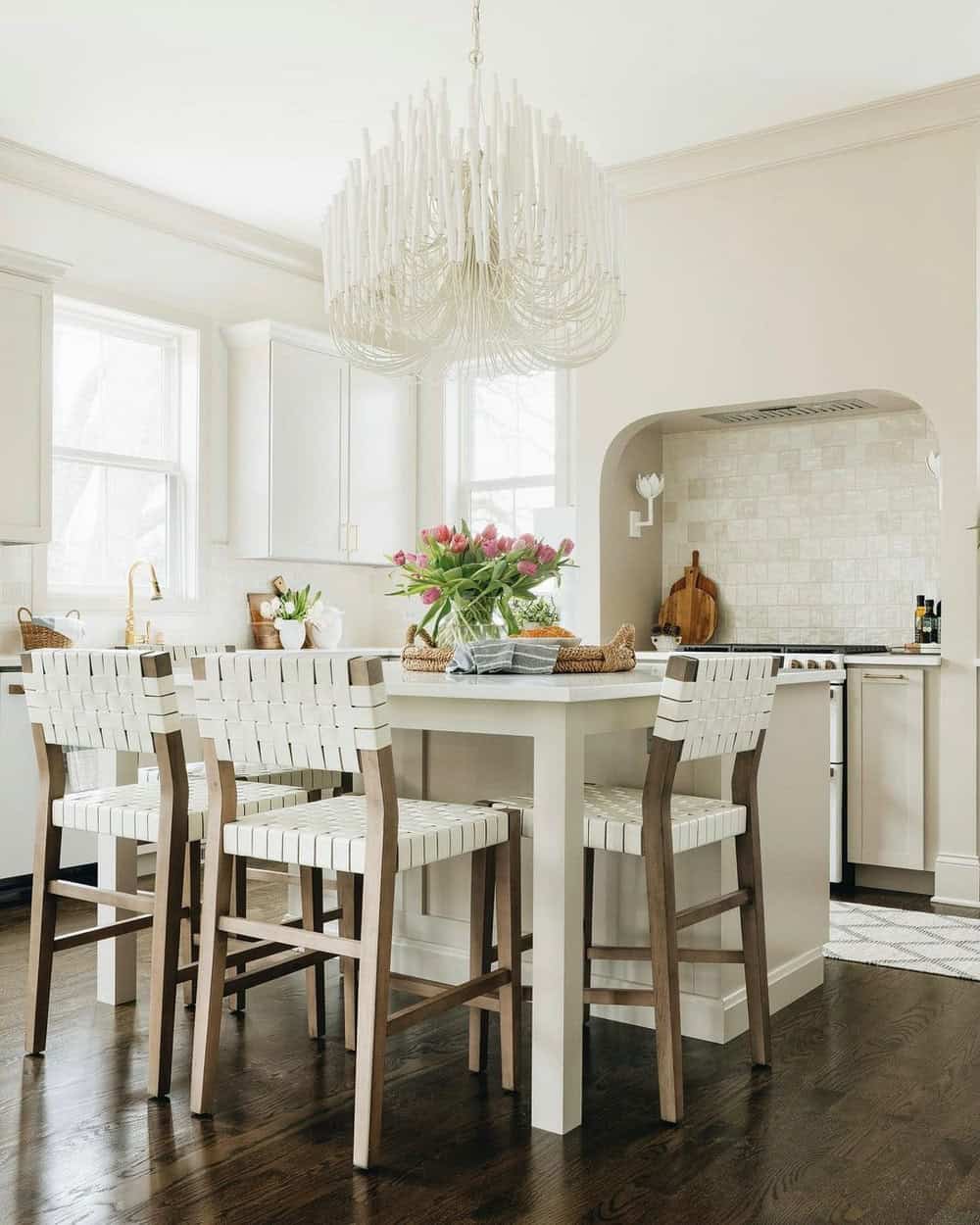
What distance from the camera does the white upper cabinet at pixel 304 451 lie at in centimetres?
557

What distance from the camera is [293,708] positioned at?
2.22 meters

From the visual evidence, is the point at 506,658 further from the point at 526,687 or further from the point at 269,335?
the point at 269,335

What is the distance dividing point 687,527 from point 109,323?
9.04 ft

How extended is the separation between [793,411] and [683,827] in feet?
9.90

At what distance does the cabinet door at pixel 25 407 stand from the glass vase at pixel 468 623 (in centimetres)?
216

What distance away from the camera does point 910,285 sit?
448 centimetres

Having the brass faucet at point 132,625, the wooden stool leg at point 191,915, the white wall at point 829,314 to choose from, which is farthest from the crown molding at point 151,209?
the wooden stool leg at point 191,915

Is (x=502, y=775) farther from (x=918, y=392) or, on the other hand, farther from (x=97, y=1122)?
(x=918, y=392)

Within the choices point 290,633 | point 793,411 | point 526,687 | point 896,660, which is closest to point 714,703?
point 526,687

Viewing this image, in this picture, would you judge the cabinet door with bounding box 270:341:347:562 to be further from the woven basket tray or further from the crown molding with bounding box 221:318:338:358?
the woven basket tray

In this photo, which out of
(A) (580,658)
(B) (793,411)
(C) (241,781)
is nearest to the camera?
(A) (580,658)

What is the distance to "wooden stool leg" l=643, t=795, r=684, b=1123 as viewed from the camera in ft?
7.64

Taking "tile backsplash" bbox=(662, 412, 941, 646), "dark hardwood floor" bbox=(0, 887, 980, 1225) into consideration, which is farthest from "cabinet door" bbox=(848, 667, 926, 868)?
"dark hardwood floor" bbox=(0, 887, 980, 1225)

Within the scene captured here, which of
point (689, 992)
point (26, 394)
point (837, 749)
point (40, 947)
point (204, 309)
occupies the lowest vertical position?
point (689, 992)
